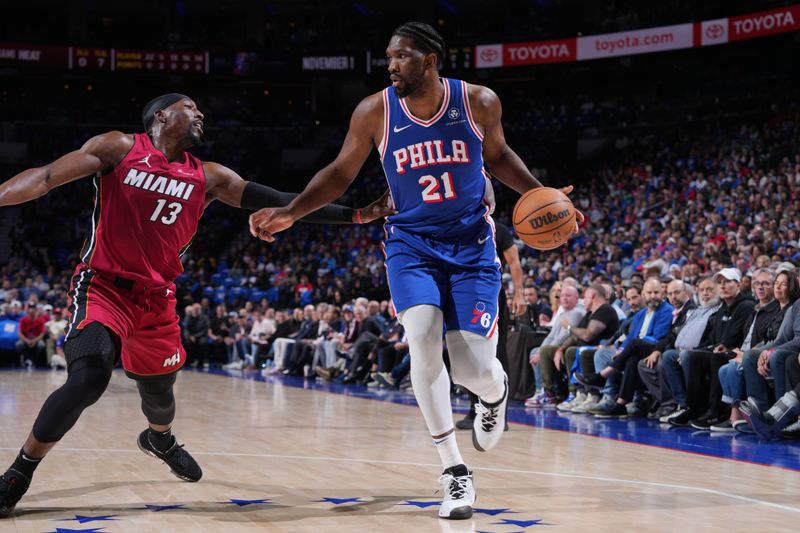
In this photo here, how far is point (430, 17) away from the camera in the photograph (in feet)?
112

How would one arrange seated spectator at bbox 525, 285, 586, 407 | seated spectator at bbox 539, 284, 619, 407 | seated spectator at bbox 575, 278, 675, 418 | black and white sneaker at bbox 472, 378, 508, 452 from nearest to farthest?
1. black and white sneaker at bbox 472, 378, 508, 452
2. seated spectator at bbox 575, 278, 675, 418
3. seated spectator at bbox 539, 284, 619, 407
4. seated spectator at bbox 525, 285, 586, 407

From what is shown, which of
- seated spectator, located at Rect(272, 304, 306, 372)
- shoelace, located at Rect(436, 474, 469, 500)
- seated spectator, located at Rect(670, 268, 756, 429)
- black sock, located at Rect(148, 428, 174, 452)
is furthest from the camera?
seated spectator, located at Rect(272, 304, 306, 372)

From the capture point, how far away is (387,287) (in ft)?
78.1

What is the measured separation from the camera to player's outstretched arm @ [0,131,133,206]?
421 centimetres

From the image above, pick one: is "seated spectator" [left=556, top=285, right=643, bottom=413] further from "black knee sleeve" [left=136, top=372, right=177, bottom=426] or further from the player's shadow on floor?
"black knee sleeve" [left=136, top=372, right=177, bottom=426]

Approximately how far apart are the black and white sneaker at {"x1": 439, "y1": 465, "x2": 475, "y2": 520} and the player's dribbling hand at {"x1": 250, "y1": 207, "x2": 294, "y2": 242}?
4.91 ft

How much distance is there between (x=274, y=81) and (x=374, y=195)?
24.3 feet

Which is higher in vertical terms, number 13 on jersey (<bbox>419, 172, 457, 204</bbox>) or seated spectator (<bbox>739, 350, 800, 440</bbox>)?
number 13 on jersey (<bbox>419, 172, 457, 204</bbox>)

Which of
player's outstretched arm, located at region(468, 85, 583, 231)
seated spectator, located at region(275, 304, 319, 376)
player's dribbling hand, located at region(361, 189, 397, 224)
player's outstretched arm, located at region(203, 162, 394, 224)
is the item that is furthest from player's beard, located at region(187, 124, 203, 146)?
seated spectator, located at region(275, 304, 319, 376)

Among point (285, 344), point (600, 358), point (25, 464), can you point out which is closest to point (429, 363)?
point (25, 464)

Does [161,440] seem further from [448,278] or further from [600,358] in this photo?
[600,358]

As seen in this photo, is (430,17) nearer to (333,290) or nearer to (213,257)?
(213,257)

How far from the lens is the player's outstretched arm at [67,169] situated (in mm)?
4207

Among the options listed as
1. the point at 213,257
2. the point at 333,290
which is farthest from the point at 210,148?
the point at 333,290
